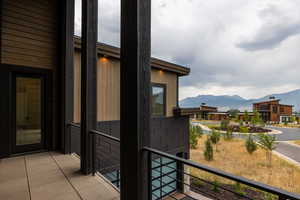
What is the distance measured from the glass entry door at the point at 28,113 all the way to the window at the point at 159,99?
2974 mm

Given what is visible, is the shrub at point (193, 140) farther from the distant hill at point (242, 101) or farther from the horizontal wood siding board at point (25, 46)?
the horizontal wood siding board at point (25, 46)

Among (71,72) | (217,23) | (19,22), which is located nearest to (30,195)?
(71,72)

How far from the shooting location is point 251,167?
444 inches

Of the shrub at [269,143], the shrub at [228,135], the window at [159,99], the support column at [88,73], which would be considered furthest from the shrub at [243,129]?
the support column at [88,73]

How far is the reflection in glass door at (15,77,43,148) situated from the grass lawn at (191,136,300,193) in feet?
29.0

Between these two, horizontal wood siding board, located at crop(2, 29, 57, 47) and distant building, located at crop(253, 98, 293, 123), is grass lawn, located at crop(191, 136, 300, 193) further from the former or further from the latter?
horizontal wood siding board, located at crop(2, 29, 57, 47)

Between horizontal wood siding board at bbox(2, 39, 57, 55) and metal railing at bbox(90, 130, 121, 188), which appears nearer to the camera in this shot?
horizontal wood siding board at bbox(2, 39, 57, 55)

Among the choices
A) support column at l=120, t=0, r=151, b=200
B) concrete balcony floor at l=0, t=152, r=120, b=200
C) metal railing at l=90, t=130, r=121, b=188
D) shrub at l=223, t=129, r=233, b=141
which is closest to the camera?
support column at l=120, t=0, r=151, b=200

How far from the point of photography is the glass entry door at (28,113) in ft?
10.0

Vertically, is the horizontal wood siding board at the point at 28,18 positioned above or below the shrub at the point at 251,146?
above

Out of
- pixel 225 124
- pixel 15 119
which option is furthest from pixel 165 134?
pixel 225 124

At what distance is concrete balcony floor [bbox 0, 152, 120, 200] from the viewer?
1.76 metres

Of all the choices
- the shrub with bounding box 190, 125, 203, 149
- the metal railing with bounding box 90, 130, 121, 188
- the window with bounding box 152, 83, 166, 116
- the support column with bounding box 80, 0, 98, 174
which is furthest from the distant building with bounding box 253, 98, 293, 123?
the support column with bounding box 80, 0, 98, 174

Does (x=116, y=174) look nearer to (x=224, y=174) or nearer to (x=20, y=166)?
(x=20, y=166)
